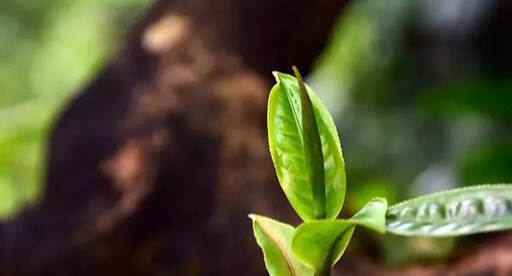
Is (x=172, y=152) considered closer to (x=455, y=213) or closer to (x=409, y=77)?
(x=455, y=213)

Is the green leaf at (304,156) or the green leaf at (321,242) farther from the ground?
the green leaf at (304,156)

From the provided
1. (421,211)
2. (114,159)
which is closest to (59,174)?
(114,159)

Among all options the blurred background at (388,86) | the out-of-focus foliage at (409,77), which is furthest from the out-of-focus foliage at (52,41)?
the out-of-focus foliage at (409,77)

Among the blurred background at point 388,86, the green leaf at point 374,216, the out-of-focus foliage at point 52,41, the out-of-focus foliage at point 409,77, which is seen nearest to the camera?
the green leaf at point 374,216

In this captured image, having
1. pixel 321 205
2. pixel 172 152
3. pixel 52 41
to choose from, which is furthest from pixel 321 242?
pixel 52 41

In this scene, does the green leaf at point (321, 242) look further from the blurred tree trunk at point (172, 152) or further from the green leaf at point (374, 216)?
the blurred tree trunk at point (172, 152)

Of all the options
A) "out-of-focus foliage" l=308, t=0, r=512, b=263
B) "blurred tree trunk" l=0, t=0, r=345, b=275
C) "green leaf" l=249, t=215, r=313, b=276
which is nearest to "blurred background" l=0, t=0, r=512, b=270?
"out-of-focus foliage" l=308, t=0, r=512, b=263

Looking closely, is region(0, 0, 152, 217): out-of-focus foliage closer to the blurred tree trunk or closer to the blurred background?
the blurred background
